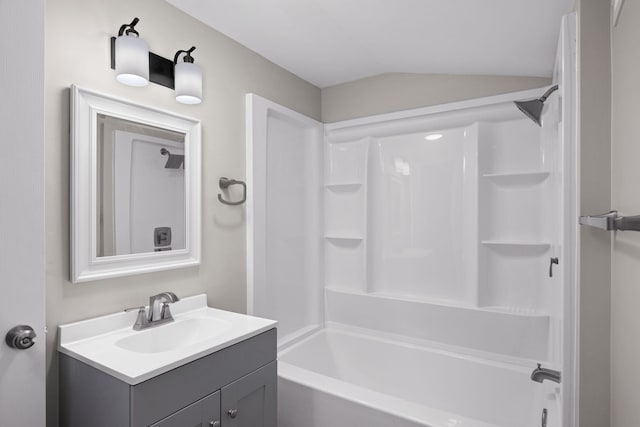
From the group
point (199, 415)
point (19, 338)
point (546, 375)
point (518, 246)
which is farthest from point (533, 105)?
point (19, 338)

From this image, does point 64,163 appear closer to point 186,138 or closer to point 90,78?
point 90,78

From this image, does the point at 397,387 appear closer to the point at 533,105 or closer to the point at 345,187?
the point at 345,187

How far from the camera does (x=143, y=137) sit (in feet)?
5.24

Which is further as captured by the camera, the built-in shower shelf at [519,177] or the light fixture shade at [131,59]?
the built-in shower shelf at [519,177]

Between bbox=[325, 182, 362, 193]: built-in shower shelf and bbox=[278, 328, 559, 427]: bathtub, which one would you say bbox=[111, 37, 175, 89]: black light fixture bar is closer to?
bbox=[325, 182, 362, 193]: built-in shower shelf

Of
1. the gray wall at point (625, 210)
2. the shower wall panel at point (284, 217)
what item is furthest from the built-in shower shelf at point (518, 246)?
the shower wall panel at point (284, 217)

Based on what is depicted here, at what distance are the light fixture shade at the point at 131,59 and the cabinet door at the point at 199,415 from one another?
4.30 ft

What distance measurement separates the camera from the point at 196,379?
1.25m

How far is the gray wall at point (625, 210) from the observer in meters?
0.78

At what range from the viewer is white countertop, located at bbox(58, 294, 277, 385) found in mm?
1137

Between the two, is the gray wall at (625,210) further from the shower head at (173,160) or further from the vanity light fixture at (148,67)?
the shower head at (173,160)

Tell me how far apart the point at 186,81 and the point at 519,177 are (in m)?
2.03

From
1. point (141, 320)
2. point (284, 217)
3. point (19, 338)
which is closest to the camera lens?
point (19, 338)

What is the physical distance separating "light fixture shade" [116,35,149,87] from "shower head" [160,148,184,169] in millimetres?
350
